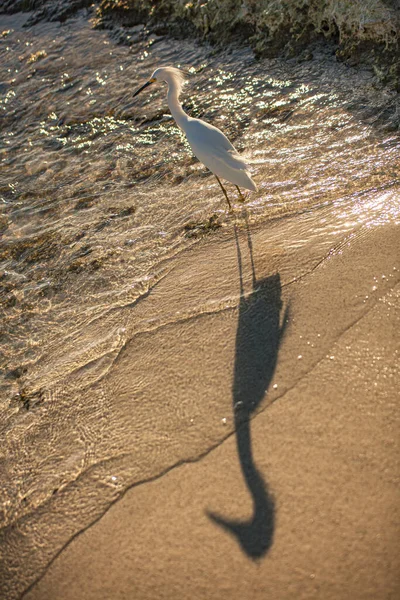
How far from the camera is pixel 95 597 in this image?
82.7 inches

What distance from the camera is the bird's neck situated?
4.33 m

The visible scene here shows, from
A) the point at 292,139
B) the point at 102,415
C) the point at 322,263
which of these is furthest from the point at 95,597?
the point at 292,139

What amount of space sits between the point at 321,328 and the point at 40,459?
1624mm

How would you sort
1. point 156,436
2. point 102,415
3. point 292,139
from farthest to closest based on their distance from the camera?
point 292,139, point 102,415, point 156,436

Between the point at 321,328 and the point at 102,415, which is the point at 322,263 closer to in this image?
the point at 321,328

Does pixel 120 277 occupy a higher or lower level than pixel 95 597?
higher

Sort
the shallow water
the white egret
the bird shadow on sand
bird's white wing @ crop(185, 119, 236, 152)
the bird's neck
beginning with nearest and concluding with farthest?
the bird shadow on sand
the shallow water
the white egret
bird's white wing @ crop(185, 119, 236, 152)
the bird's neck

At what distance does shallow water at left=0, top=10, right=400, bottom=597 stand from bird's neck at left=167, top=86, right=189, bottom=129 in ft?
1.92

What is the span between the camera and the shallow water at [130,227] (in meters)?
2.64

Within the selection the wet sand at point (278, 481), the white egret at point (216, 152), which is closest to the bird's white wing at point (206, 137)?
the white egret at point (216, 152)

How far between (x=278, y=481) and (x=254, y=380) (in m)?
0.56

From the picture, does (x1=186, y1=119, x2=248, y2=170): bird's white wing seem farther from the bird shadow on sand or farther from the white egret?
the bird shadow on sand

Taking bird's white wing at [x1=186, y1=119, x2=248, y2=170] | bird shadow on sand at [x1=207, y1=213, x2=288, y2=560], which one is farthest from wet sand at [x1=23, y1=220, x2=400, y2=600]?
bird's white wing at [x1=186, y1=119, x2=248, y2=170]

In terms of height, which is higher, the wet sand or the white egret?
the white egret
